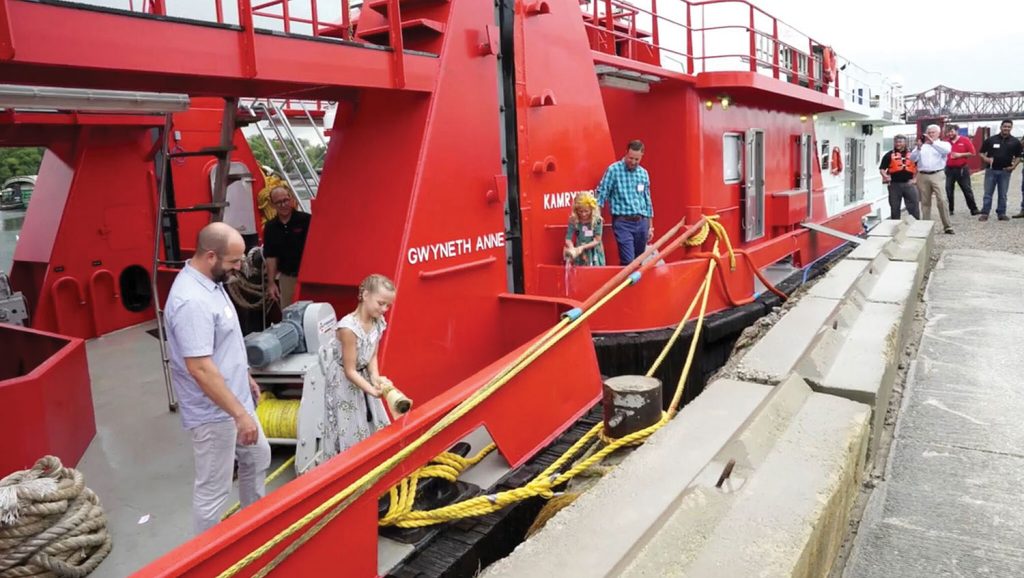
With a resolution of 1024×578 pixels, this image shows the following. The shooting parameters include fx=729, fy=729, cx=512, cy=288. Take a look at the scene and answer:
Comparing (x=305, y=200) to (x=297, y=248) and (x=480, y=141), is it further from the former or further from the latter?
(x=480, y=141)

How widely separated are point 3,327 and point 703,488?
16.0ft

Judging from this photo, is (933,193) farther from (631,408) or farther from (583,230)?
(631,408)

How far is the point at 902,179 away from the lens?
11.6 m

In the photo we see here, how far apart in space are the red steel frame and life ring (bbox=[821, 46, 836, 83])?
3.78 m

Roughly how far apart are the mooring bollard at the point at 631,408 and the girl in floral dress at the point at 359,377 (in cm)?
110

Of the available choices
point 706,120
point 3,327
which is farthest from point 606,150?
point 3,327

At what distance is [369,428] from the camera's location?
130 inches

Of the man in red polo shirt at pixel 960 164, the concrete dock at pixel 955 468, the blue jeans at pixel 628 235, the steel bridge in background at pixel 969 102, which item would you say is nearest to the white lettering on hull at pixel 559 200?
the blue jeans at pixel 628 235

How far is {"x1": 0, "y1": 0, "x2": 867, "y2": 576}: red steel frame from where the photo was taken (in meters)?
2.56

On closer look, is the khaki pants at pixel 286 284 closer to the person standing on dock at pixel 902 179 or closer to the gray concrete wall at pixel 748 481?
the gray concrete wall at pixel 748 481

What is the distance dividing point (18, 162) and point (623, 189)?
449 inches

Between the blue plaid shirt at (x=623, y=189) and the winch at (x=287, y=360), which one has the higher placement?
the blue plaid shirt at (x=623, y=189)

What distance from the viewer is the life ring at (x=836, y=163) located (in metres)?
11.1

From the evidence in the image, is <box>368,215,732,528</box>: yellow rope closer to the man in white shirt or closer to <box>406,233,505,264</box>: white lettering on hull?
<box>406,233,505,264</box>: white lettering on hull
